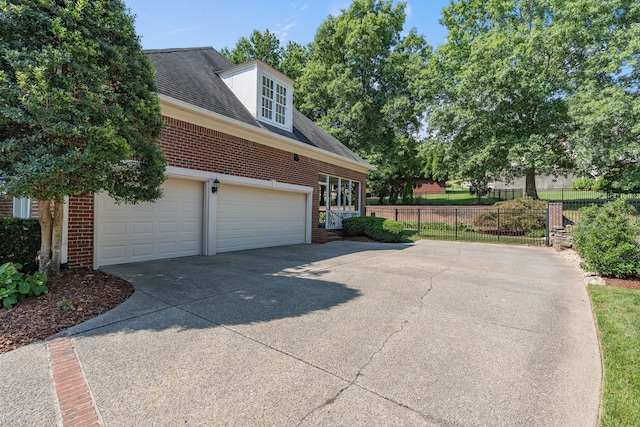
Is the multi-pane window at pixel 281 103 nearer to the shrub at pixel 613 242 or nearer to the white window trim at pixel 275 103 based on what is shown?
the white window trim at pixel 275 103

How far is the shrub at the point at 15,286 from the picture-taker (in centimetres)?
386

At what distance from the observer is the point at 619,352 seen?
3277 mm

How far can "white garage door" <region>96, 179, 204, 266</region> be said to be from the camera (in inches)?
257

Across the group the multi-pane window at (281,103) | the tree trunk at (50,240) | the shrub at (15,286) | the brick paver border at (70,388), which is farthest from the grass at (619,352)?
the multi-pane window at (281,103)

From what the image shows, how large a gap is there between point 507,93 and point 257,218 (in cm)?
1628

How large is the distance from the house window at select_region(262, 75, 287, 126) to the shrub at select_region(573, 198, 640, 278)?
31.4ft

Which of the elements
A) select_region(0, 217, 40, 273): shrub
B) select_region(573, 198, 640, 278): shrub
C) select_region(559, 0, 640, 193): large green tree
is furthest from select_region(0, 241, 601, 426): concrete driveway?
select_region(559, 0, 640, 193): large green tree

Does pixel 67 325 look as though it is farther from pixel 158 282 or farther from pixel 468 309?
pixel 468 309

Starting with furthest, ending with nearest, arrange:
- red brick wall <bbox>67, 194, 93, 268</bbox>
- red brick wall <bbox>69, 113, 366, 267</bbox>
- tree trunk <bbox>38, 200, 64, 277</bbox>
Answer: red brick wall <bbox>69, 113, 366, 267</bbox>
red brick wall <bbox>67, 194, 93, 268</bbox>
tree trunk <bbox>38, 200, 64, 277</bbox>

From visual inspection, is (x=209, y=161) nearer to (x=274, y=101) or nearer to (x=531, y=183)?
(x=274, y=101)

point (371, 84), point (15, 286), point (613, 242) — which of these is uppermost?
point (371, 84)

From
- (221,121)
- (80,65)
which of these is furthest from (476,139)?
(80,65)

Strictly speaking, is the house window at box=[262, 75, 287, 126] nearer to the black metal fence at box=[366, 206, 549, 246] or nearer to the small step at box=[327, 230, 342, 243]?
the small step at box=[327, 230, 342, 243]

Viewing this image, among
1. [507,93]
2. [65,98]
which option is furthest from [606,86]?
[65,98]
